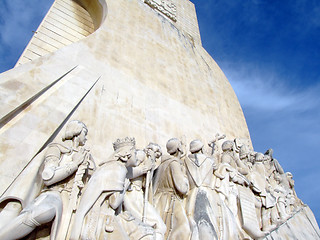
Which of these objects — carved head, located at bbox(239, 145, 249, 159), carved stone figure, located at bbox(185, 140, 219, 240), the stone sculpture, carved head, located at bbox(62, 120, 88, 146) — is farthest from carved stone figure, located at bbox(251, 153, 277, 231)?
carved head, located at bbox(62, 120, 88, 146)

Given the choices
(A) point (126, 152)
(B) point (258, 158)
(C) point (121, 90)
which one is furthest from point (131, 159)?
(B) point (258, 158)

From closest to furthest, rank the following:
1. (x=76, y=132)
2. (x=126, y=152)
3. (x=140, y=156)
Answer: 1. (x=126, y=152)
2. (x=76, y=132)
3. (x=140, y=156)

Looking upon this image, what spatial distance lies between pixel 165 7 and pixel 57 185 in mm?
6257

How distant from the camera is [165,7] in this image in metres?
7.50

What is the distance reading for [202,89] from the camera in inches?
239

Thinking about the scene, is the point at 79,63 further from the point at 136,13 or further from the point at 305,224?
the point at 305,224

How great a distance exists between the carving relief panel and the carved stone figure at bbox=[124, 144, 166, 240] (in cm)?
492

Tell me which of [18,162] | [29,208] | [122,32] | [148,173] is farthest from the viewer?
[122,32]

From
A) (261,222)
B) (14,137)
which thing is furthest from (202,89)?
(14,137)

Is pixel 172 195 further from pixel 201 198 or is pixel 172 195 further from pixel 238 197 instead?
pixel 238 197

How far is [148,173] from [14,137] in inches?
50.9

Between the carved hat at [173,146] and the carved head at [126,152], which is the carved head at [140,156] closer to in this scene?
the carved head at [126,152]

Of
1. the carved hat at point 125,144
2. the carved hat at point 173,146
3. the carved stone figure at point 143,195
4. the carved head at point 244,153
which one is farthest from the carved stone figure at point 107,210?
the carved head at point 244,153

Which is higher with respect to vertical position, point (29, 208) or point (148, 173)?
point (148, 173)
